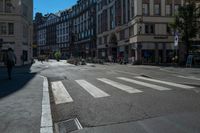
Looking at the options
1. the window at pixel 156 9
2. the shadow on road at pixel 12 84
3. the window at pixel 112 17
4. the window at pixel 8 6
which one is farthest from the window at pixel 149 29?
the shadow on road at pixel 12 84

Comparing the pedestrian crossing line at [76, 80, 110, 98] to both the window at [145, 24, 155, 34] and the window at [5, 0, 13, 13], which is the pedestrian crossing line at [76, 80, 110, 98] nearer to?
the window at [5, 0, 13, 13]

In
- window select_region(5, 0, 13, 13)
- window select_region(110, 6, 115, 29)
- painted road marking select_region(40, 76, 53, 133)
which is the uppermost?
window select_region(110, 6, 115, 29)

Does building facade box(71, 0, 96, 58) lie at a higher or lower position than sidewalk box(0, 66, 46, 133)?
higher

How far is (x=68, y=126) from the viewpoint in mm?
5488

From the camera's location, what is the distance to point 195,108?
669cm

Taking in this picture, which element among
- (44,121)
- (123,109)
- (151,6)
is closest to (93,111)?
(123,109)

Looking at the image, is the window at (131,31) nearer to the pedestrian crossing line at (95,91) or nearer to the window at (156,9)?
the window at (156,9)

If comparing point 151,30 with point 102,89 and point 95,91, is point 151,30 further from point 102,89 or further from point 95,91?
point 95,91

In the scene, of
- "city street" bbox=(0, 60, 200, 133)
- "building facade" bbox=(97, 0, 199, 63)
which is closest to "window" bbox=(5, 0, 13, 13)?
"building facade" bbox=(97, 0, 199, 63)

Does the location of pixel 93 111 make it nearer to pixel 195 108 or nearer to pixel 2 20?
pixel 195 108

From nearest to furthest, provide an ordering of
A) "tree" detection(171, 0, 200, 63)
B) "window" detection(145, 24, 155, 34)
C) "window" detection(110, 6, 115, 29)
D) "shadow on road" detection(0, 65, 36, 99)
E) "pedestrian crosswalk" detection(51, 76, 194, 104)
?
"pedestrian crosswalk" detection(51, 76, 194, 104)
"shadow on road" detection(0, 65, 36, 99)
"tree" detection(171, 0, 200, 63)
"window" detection(145, 24, 155, 34)
"window" detection(110, 6, 115, 29)

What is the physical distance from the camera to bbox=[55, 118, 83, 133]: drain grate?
5250 mm

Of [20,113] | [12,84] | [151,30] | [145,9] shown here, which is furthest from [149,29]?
[20,113]

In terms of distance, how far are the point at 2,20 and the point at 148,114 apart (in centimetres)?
3758
